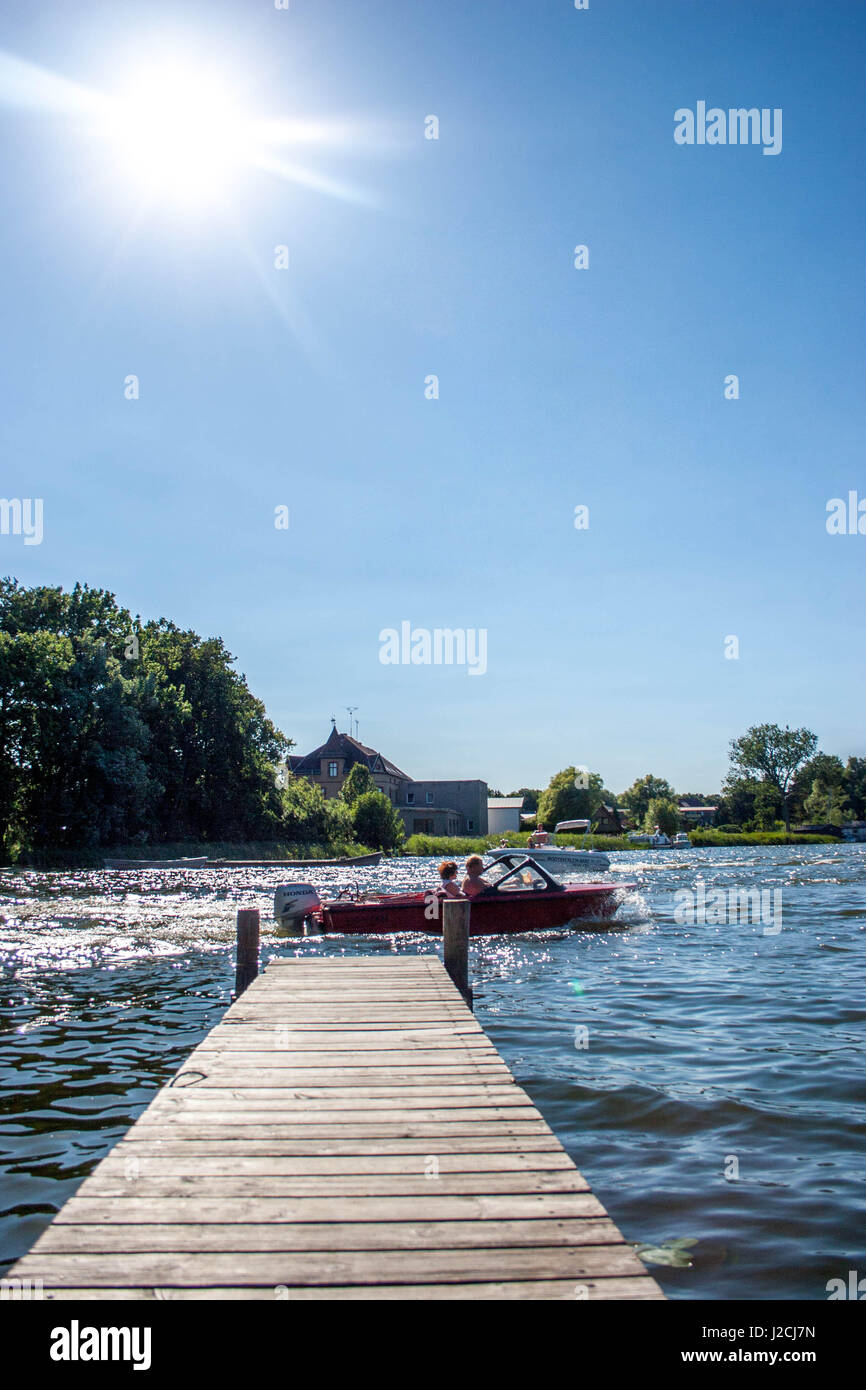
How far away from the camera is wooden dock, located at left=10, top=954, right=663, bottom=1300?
301 cm

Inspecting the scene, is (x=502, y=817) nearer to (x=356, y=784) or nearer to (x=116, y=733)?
(x=356, y=784)

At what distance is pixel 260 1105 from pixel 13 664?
41287mm

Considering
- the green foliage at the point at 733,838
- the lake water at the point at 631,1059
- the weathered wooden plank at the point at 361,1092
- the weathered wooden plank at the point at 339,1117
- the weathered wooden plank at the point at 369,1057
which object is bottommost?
the green foliage at the point at 733,838

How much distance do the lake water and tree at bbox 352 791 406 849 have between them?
4371cm

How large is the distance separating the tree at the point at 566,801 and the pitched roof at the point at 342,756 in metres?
15.8

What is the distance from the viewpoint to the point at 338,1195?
3762 mm

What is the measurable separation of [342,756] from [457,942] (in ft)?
258

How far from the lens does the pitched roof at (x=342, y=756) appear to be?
87.5 metres

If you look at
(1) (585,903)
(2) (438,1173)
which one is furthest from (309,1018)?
(1) (585,903)

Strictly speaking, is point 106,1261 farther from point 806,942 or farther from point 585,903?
point 806,942

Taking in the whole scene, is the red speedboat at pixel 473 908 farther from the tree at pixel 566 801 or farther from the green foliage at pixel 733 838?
the green foliage at pixel 733 838

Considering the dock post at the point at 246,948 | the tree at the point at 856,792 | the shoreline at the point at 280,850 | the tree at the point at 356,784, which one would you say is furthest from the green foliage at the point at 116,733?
the tree at the point at 856,792

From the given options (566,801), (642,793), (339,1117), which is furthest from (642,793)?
(339,1117)

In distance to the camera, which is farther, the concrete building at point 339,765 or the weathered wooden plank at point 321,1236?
the concrete building at point 339,765
